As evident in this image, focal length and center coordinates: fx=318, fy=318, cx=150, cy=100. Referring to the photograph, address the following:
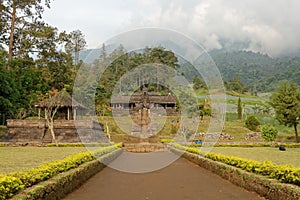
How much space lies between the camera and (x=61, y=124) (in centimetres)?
2402

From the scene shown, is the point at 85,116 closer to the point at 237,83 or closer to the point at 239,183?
the point at 239,183

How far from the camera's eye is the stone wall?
23.0m

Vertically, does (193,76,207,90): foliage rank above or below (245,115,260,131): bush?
above

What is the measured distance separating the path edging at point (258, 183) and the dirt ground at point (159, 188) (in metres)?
0.14

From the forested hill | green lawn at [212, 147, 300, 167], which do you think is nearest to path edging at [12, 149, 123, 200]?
green lawn at [212, 147, 300, 167]

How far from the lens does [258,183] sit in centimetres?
636

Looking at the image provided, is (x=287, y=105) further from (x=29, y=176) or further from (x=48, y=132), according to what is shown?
(x=29, y=176)

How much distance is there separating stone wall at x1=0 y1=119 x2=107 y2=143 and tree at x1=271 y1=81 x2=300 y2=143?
46.4ft

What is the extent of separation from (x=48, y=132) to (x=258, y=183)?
792 inches

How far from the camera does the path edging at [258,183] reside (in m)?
5.12

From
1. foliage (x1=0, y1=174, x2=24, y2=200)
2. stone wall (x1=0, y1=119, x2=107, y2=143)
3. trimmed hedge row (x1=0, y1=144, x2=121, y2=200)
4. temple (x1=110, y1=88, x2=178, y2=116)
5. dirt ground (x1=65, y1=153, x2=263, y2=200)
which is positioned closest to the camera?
foliage (x1=0, y1=174, x2=24, y2=200)

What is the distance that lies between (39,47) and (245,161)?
2906 centimetres

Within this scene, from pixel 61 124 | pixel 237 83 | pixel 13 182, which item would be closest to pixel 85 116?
pixel 61 124

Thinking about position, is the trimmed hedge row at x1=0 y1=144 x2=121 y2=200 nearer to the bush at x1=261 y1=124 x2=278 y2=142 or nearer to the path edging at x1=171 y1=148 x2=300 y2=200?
the path edging at x1=171 y1=148 x2=300 y2=200
